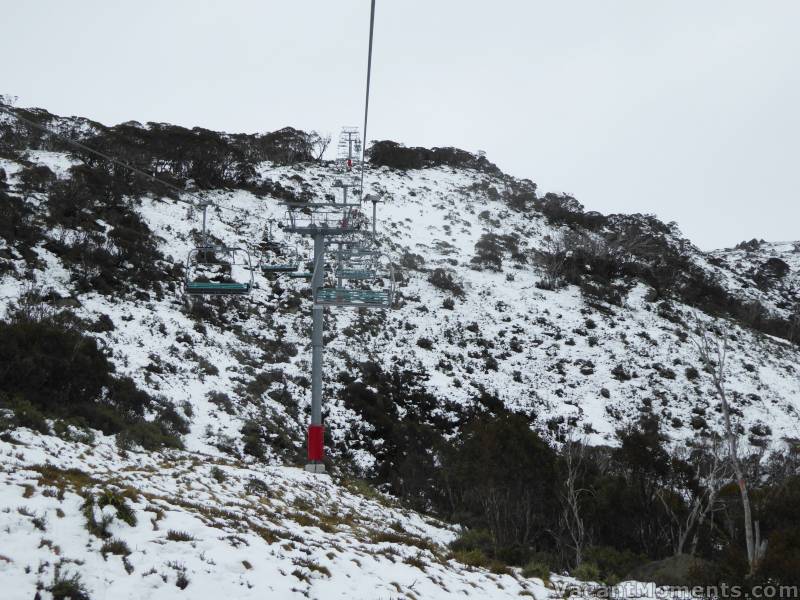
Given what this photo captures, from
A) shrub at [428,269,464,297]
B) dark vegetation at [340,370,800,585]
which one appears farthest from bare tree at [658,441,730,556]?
shrub at [428,269,464,297]

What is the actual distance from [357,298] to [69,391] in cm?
765

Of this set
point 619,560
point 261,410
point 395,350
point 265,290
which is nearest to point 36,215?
point 265,290

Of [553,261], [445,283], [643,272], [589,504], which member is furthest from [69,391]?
[643,272]

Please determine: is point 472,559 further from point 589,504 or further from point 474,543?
point 589,504

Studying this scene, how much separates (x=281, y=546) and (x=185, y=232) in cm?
2636

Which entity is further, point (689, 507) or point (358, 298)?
point (689, 507)

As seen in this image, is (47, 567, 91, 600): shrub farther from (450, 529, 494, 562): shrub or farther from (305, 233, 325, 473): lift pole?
(305, 233, 325, 473): lift pole

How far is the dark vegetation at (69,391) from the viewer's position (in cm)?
1241

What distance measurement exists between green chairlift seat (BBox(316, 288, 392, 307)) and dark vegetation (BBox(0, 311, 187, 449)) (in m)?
5.68

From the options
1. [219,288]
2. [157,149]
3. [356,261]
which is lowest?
[219,288]

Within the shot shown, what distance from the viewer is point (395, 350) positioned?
28.1 meters

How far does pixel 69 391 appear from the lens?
1371 cm

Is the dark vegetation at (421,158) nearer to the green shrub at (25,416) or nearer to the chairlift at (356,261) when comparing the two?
the chairlift at (356,261)

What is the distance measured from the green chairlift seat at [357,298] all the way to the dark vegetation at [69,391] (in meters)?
5.68
